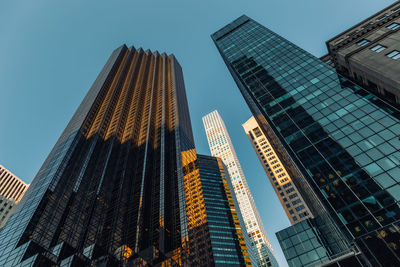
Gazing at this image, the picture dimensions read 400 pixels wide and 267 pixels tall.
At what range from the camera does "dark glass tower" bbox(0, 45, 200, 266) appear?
62688 mm

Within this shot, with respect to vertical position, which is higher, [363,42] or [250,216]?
[250,216]

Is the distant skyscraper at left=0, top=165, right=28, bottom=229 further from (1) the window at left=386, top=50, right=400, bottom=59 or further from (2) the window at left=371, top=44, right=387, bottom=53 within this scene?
(1) the window at left=386, top=50, right=400, bottom=59

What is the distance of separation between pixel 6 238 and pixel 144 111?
306ft

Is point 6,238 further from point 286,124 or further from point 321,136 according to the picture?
point 321,136

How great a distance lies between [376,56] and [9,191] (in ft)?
478

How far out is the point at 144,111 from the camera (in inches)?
5689

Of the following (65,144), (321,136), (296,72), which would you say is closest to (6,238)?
(65,144)

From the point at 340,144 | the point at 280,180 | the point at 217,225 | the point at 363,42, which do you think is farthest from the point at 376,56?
the point at 280,180

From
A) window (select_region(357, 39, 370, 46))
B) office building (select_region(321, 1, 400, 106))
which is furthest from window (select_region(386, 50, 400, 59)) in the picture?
window (select_region(357, 39, 370, 46))

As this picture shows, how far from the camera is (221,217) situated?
10756 centimetres

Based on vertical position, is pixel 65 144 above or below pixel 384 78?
above

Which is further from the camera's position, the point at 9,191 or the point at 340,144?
the point at 9,191

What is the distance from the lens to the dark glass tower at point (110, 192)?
6269cm

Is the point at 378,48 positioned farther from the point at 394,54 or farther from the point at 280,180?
the point at 280,180
